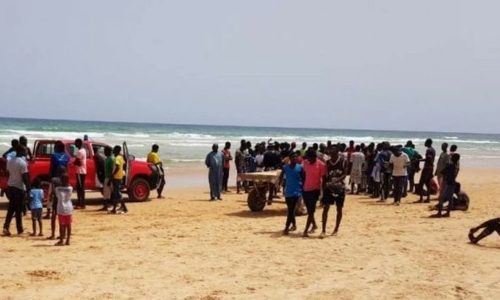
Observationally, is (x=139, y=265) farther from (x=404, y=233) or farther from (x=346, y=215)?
(x=346, y=215)

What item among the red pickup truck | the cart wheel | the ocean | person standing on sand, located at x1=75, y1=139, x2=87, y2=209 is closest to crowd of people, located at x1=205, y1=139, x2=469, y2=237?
the cart wheel

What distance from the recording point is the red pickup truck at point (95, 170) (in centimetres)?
1420

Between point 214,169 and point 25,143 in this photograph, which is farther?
point 214,169

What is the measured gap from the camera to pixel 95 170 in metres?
15.1

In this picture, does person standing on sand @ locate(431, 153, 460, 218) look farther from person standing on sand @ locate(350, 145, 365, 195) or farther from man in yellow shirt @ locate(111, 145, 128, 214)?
man in yellow shirt @ locate(111, 145, 128, 214)

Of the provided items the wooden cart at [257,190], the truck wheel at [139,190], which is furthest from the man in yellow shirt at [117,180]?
the wooden cart at [257,190]

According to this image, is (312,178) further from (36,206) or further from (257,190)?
(36,206)

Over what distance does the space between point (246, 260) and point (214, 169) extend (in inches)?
292

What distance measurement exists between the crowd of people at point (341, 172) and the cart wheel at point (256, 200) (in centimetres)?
43

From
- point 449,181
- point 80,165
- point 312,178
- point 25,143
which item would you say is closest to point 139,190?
point 80,165

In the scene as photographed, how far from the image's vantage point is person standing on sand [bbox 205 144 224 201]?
16.5 m

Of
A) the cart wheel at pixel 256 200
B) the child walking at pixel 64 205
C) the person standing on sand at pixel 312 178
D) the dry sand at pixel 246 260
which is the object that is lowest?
the dry sand at pixel 246 260

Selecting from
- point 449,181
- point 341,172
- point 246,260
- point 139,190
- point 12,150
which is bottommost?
point 246,260

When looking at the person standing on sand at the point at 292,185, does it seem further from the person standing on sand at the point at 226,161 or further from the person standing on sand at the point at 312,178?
the person standing on sand at the point at 226,161
